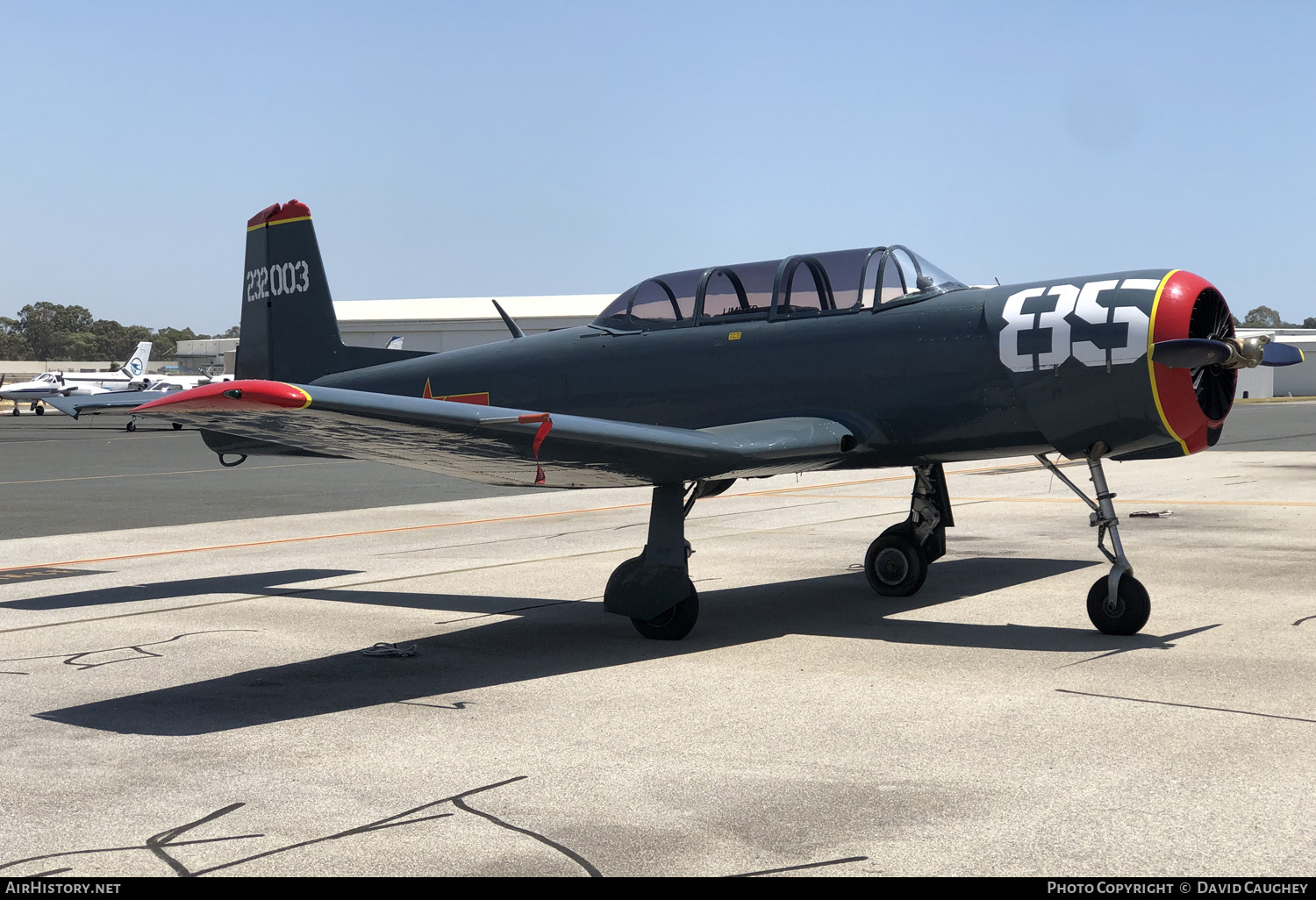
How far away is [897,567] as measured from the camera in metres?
9.54

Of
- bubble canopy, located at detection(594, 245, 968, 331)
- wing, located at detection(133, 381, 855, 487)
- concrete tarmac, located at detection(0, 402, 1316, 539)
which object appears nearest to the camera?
wing, located at detection(133, 381, 855, 487)

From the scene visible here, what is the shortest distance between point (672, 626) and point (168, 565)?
6.18 metres

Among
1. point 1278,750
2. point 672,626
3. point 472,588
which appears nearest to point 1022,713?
point 1278,750

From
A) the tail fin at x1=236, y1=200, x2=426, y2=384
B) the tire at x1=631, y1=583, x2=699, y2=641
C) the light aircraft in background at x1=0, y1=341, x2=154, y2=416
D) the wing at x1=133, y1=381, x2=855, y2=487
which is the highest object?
the tail fin at x1=236, y1=200, x2=426, y2=384

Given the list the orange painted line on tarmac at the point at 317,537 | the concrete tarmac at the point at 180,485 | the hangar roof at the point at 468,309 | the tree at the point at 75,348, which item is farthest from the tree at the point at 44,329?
the orange painted line on tarmac at the point at 317,537

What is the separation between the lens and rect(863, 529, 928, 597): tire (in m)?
9.50

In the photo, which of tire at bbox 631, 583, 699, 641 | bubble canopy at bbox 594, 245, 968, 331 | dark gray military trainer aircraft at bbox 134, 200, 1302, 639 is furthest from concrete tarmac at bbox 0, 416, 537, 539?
tire at bbox 631, 583, 699, 641

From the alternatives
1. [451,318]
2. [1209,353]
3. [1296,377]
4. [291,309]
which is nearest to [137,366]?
[451,318]

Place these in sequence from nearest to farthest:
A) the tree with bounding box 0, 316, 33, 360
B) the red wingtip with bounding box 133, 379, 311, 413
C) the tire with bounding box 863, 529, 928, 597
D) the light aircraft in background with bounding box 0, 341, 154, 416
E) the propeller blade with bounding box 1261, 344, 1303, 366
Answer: the red wingtip with bounding box 133, 379, 311, 413, the propeller blade with bounding box 1261, 344, 1303, 366, the tire with bounding box 863, 529, 928, 597, the light aircraft in background with bounding box 0, 341, 154, 416, the tree with bounding box 0, 316, 33, 360

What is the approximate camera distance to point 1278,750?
498 cm

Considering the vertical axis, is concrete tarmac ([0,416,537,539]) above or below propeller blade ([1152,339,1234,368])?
below

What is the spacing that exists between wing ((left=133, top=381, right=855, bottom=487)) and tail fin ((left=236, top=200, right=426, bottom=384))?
11.1ft

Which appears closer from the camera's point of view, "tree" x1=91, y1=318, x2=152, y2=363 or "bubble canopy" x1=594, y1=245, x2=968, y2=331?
"bubble canopy" x1=594, y1=245, x2=968, y2=331

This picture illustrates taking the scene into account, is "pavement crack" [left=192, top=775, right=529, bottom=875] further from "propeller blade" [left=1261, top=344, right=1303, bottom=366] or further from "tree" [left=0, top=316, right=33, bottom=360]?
"tree" [left=0, top=316, right=33, bottom=360]
